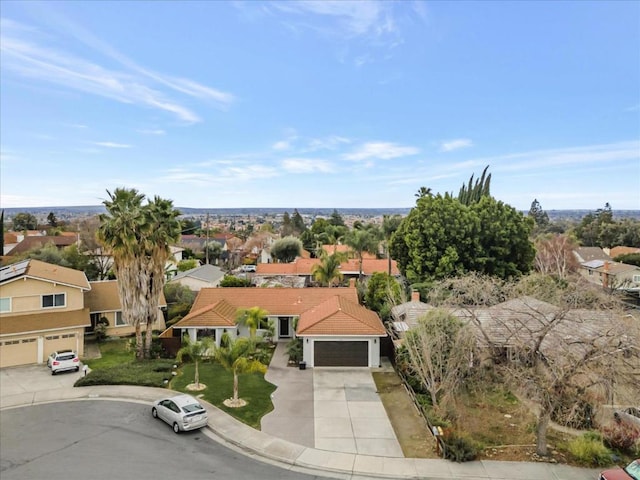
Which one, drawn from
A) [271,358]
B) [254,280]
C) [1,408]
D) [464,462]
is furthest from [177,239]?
[254,280]

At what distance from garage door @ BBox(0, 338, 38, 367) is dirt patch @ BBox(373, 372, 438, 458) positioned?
70.5 ft

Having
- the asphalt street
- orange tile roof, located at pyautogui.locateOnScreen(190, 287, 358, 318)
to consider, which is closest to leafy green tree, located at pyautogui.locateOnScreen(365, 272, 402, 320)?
orange tile roof, located at pyautogui.locateOnScreen(190, 287, 358, 318)

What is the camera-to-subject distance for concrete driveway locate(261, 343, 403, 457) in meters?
17.6

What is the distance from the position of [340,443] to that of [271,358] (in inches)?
479

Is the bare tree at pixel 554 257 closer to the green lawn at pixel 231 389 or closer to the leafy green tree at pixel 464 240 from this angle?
the leafy green tree at pixel 464 240

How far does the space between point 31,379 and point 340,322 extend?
721 inches

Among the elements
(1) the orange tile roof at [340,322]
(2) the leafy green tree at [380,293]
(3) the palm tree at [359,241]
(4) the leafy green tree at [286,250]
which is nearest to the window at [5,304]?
(1) the orange tile roof at [340,322]

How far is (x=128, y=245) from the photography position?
86.0 ft

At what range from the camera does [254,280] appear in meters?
53.0

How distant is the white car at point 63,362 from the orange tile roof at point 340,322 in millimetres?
13551

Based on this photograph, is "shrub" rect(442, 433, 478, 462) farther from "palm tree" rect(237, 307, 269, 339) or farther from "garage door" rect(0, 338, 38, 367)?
"garage door" rect(0, 338, 38, 367)

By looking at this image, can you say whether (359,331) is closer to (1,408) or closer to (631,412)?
(631,412)

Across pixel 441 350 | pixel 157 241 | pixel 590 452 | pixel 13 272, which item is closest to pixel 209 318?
pixel 157 241

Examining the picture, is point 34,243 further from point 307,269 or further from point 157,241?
point 157,241
